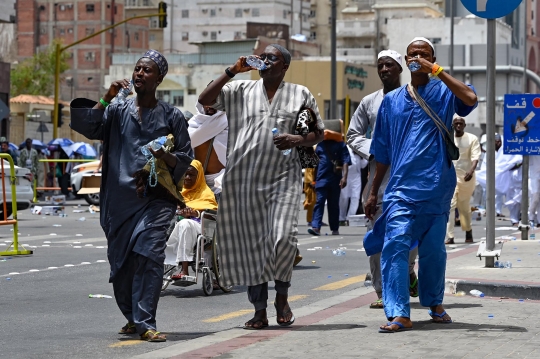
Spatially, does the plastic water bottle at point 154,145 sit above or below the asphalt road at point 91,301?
above

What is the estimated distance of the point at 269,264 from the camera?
881cm

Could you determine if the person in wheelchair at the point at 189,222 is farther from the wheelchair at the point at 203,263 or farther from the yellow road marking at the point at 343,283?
the yellow road marking at the point at 343,283

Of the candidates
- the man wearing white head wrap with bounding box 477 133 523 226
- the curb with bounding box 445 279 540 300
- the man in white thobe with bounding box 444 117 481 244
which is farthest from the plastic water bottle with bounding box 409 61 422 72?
the man wearing white head wrap with bounding box 477 133 523 226

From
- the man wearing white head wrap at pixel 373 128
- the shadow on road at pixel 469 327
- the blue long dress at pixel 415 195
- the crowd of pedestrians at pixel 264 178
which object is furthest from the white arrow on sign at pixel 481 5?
the shadow on road at pixel 469 327

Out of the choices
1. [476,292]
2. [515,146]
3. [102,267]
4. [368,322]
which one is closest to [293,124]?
[368,322]

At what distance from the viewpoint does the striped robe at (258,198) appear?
881 centimetres

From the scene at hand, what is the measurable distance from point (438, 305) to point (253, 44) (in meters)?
81.3

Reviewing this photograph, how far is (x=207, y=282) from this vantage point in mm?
11438

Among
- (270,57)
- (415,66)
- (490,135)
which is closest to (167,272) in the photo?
(270,57)

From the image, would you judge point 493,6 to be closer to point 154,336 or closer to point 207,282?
point 207,282

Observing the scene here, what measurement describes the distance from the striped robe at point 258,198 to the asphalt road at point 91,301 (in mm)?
577

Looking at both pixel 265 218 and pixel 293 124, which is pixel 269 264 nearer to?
pixel 265 218

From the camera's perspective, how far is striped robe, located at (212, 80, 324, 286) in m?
8.81

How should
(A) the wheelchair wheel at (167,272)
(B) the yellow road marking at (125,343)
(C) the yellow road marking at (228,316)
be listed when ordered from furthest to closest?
(A) the wheelchair wheel at (167,272) < (C) the yellow road marking at (228,316) < (B) the yellow road marking at (125,343)
